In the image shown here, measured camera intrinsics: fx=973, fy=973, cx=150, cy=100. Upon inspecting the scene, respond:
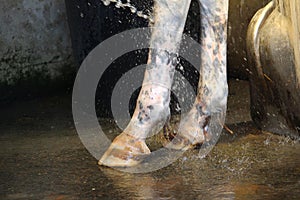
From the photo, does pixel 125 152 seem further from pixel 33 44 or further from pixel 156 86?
pixel 33 44

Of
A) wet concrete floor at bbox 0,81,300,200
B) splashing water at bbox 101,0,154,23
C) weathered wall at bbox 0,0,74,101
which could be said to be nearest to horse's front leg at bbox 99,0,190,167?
wet concrete floor at bbox 0,81,300,200

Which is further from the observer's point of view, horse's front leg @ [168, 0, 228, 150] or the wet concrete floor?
horse's front leg @ [168, 0, 228, 150]

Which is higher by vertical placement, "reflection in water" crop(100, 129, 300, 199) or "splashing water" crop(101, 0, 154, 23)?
"splashing water" crop(101, 0, 154, 23)

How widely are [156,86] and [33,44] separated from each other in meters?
1.91

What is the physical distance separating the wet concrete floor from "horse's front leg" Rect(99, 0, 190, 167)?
5.5 inches

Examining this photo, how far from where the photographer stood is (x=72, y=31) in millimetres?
5152

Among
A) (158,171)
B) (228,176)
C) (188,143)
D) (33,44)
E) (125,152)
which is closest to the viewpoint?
(228,176)

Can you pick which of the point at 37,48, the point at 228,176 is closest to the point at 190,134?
the point at 228,176

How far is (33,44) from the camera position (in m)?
5.53

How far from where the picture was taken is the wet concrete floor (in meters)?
3.37

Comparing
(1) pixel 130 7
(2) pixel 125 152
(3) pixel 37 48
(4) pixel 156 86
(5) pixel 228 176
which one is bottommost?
(5) pixel 228 176

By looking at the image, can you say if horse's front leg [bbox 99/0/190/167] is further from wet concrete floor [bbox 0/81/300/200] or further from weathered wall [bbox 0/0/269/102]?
weathered wall [bbox 0/0/269/102]

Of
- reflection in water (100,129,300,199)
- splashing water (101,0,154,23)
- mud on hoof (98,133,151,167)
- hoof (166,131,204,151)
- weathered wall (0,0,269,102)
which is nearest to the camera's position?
reflection in water (100,129,300,199)

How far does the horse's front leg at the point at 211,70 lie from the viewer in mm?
3957
